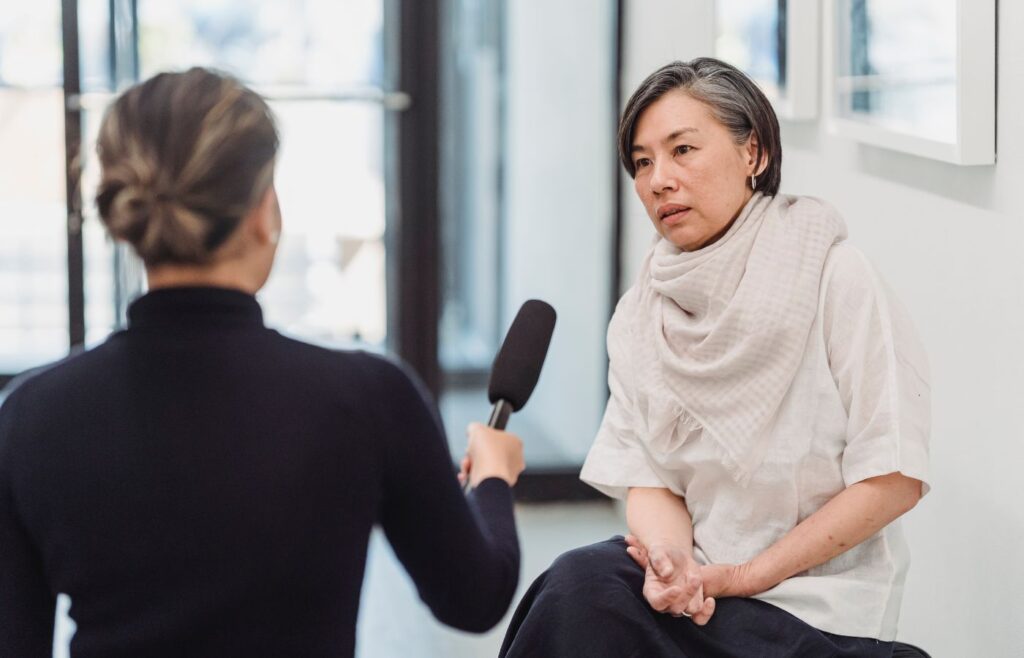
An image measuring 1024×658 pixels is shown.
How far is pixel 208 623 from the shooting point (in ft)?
3.82

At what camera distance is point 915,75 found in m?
2.25

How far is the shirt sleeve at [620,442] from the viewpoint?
2033 mm

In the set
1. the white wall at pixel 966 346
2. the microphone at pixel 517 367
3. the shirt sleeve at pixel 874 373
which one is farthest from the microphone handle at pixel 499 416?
the white wall at pixel 966 346

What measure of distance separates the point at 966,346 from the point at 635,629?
2.41 ft

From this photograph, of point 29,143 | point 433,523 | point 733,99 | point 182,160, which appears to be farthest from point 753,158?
point 29,143

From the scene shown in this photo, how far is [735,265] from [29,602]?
105 centimetres

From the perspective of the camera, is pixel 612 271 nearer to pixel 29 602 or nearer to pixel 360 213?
pixel 360 213

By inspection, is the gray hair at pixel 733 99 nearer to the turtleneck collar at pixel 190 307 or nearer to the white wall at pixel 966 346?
the white wall at pixel 966 346

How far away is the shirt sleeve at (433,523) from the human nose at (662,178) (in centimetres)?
75

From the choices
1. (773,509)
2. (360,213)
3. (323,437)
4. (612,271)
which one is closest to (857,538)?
(773,509)

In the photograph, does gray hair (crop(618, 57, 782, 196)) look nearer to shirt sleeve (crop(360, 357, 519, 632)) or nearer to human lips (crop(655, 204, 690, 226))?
human lips (crop(655, 204, 690, 226))

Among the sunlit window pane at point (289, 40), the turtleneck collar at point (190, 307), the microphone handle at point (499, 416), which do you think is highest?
the sunlit window pane at point (289, 40)

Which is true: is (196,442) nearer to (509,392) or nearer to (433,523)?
(433,523)

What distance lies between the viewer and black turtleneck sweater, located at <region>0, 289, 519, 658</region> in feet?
3.81
